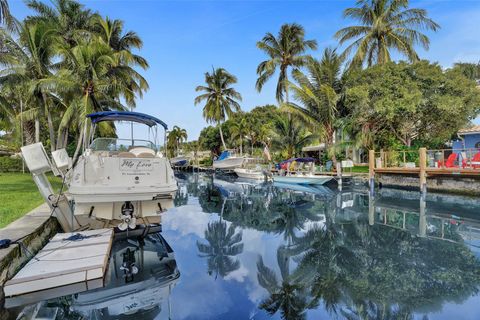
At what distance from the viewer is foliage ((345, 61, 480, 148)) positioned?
731 inches

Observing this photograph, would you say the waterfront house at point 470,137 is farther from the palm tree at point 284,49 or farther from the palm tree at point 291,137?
the palm tree at point 284,49

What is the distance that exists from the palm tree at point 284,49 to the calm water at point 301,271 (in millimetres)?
20886

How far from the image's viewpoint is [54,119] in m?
25.1

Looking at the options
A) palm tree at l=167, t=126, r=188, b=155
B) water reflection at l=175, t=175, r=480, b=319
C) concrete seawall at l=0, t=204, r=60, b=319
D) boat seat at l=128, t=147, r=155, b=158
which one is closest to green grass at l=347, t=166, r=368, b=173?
water reflection at l=175, t=175, r=480, b=319

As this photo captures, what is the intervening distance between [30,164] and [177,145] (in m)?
56.3

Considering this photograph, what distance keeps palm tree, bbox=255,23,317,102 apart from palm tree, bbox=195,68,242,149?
8915 millimetres

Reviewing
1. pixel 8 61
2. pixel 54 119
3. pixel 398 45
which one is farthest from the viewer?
pixel 54 119

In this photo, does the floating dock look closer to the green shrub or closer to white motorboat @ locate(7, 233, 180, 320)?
white motorboat @ locate(7, 233, 180, 320)

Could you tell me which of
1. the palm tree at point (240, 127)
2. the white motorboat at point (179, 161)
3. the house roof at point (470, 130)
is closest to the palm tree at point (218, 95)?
the palm tree at point (240, 127)

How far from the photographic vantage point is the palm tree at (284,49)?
96.7ft

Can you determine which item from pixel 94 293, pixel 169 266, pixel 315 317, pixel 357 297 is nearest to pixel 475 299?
pixel 357 297

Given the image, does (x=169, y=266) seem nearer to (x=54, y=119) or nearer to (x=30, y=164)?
(x=30, y=164)

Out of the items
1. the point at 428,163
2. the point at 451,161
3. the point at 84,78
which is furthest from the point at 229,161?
the point at 451,161

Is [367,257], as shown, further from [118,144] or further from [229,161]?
[229,161]
